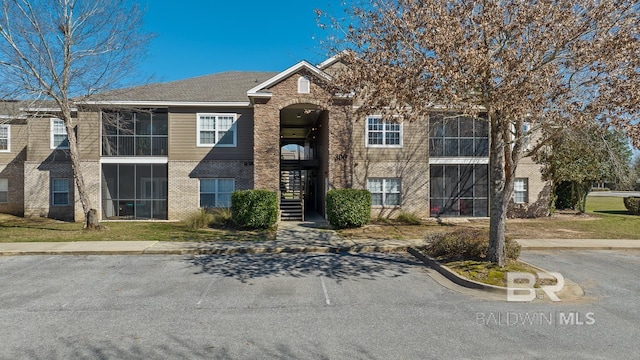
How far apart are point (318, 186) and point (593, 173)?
16214 millimetres

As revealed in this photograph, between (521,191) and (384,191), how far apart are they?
26.7ft

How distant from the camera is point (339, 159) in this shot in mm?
18844

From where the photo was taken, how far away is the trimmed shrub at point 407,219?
61.6 ft

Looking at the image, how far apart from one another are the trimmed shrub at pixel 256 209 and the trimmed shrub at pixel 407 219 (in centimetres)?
681

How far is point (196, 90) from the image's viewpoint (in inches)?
853

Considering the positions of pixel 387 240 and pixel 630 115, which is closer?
pixel 630 115

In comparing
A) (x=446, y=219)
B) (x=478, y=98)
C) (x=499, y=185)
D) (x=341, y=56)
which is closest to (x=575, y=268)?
(x=499, y=185)

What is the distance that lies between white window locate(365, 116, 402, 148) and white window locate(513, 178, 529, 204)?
24.1ft

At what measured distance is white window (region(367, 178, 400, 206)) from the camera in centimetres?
2008

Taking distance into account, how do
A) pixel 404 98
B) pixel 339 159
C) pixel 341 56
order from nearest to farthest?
1. pixel 404 98
2. pixel 341 56
3. pixel 339 159

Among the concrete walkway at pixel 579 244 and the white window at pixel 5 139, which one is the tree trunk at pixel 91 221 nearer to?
the white window at pixel 5 139

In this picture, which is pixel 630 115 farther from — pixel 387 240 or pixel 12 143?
pixel 12 143

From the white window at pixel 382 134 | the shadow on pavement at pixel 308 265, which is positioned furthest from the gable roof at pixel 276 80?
the shadow on pavement at pixel 308 265

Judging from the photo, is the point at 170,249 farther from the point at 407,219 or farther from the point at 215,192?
the point at 407,219
